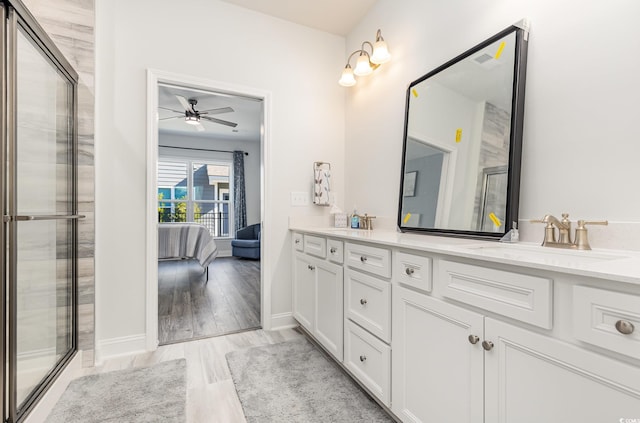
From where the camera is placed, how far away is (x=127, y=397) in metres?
1.68

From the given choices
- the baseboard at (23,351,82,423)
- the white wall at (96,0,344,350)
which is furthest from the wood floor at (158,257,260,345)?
the baseboard at (23,351,82,423)

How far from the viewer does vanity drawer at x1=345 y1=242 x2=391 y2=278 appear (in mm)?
1465

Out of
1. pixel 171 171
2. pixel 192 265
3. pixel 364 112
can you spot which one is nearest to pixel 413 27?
pixel 364 112

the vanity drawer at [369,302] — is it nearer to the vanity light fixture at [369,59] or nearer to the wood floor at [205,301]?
the wood floor at [205,301]

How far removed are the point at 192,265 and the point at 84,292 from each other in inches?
147

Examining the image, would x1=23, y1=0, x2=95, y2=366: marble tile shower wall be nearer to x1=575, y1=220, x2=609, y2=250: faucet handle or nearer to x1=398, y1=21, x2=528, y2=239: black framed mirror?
x1=398, y1=21, x2=528, y2=239: black framed mirror

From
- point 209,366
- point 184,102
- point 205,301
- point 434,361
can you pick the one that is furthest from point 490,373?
point 184,102

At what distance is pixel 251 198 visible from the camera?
717 cm

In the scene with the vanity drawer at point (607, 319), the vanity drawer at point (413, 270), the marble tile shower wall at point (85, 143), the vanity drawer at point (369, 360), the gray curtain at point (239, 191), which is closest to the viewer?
the vanity drawer at point (607, 319)

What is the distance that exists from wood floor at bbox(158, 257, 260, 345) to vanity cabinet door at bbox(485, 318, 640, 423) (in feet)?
7.03

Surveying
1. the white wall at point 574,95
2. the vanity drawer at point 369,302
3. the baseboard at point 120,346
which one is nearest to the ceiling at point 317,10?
the white wall at point 574,95

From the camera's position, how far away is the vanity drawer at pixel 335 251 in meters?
1.87

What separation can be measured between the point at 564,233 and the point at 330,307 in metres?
1.29

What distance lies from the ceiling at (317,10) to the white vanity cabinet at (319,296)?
1.96 metres
